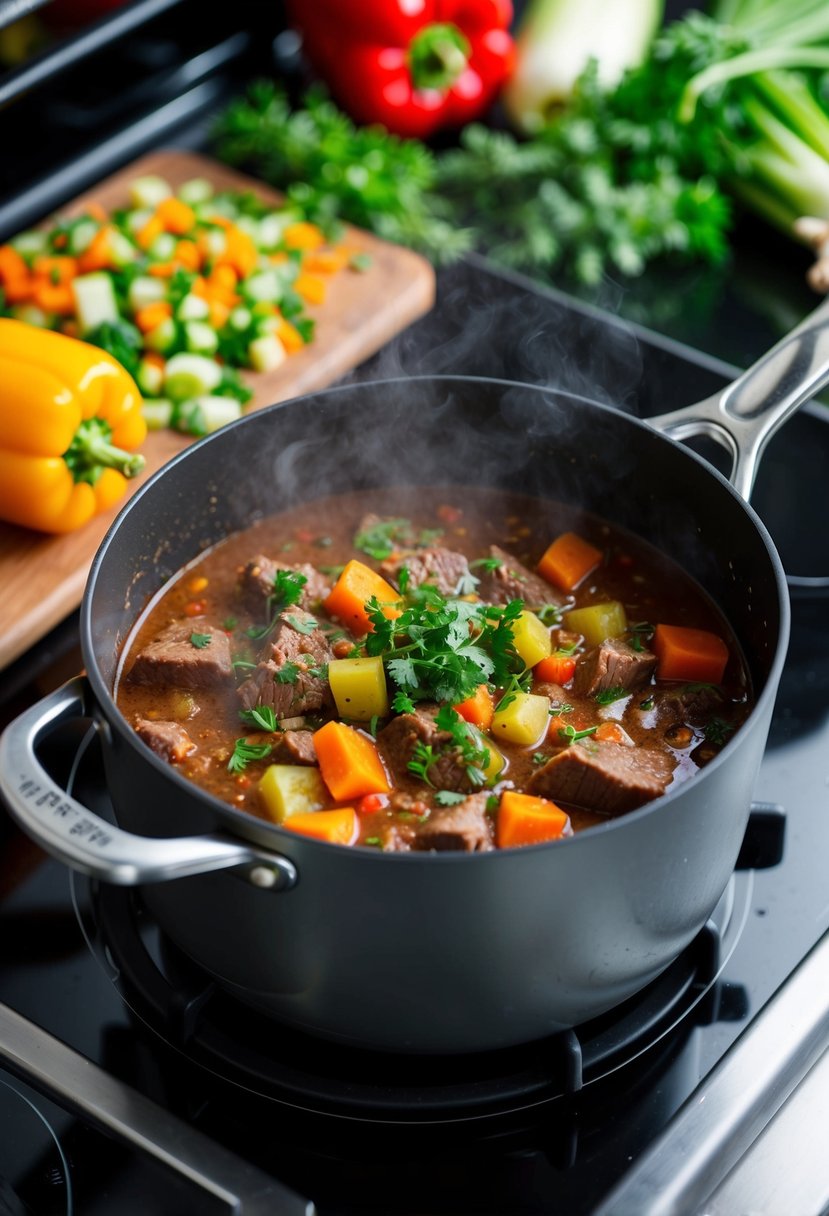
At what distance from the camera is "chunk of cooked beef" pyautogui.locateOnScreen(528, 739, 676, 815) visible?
1767 mm

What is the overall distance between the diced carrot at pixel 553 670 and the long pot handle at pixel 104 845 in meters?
0.77

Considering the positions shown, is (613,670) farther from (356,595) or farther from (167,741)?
(167,741)

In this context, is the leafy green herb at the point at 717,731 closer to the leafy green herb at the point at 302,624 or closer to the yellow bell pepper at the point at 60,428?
the leafy green herb at the point at 302,624

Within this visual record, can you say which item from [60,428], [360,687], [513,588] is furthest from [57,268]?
[360,687]

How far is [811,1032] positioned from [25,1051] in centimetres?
107

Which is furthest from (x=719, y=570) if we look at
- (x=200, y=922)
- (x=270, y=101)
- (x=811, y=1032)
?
(x=270, y=101)

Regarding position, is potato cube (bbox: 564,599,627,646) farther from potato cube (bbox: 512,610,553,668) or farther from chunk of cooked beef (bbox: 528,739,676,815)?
chunk of cooked beef (bbox: 528,739,676,815)

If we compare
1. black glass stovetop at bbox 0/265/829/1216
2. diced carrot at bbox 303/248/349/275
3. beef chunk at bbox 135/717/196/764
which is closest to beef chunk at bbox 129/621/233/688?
beef chunk at bbox 135/717/196/764

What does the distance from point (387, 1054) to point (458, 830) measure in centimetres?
32

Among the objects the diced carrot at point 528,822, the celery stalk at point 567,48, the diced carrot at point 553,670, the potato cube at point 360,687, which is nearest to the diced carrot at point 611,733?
the diced carrot at point 553,670

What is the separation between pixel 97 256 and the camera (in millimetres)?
2922

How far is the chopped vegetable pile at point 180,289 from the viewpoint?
2.76 meters

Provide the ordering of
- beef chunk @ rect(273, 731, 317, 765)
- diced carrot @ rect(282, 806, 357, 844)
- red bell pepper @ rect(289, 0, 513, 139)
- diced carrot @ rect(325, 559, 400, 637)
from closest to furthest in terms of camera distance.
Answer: diced carrot @ rect(282, 806, 357, 844)
beef chunk @ rect(273, 731, 317, 765)
diced carrot @ rect(325, 559, 400, 637)
red bell pepper @ rect(289, 0, 513, 139)

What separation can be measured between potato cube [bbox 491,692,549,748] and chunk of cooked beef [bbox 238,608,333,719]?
0.89ft
